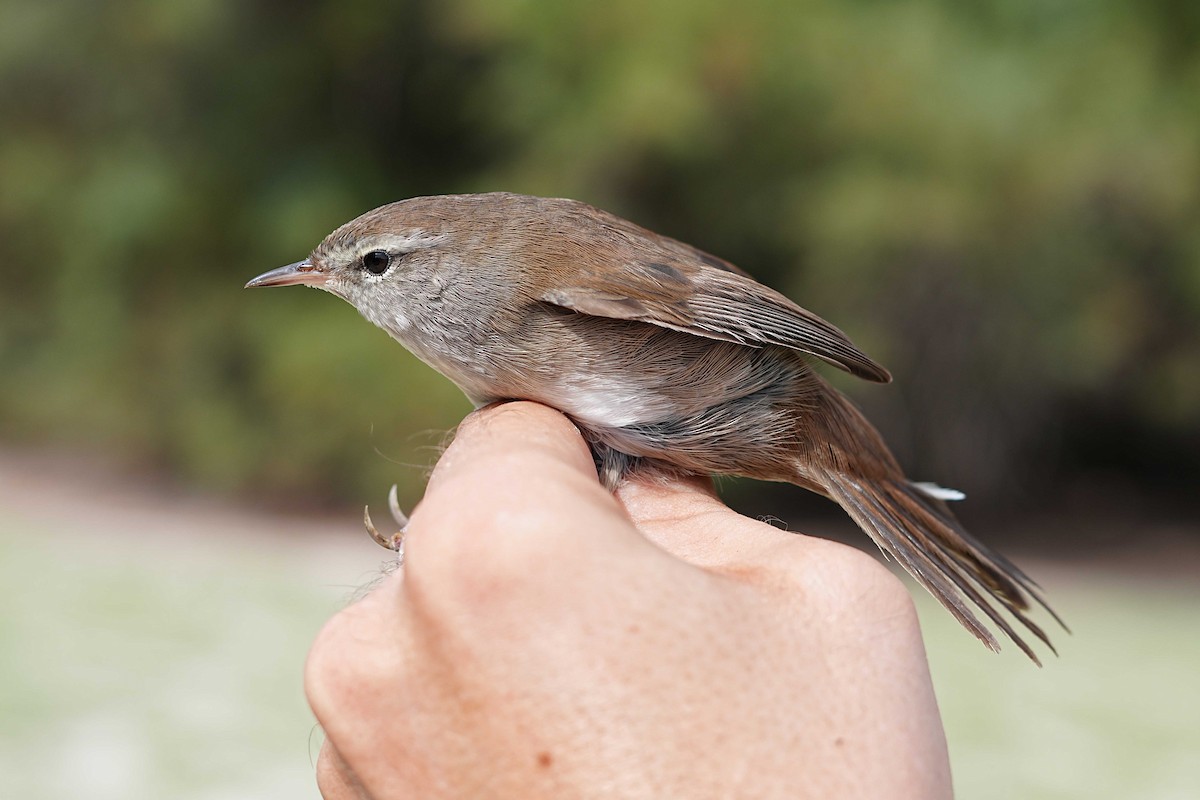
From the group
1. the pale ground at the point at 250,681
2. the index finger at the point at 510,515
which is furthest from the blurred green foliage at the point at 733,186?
the index finger at the point at 510,515

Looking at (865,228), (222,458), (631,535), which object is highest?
(631,535)

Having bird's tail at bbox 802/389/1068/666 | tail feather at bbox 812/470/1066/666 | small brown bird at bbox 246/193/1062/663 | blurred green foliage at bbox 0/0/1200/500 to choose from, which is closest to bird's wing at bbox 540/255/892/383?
small brown bird at bbox 246/193/1062/663

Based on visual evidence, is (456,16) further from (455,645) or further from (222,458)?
(455,645)

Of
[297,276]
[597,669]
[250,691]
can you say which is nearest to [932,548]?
[597,669]

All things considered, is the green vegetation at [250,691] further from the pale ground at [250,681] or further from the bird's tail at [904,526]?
the bird's tail at [904,526]

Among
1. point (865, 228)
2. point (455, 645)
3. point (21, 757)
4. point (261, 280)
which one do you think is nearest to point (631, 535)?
point (455, 645)

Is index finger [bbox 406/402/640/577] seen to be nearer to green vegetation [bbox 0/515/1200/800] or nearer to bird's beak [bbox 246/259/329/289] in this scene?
bird's beak [bbox 246/259/329/289]
